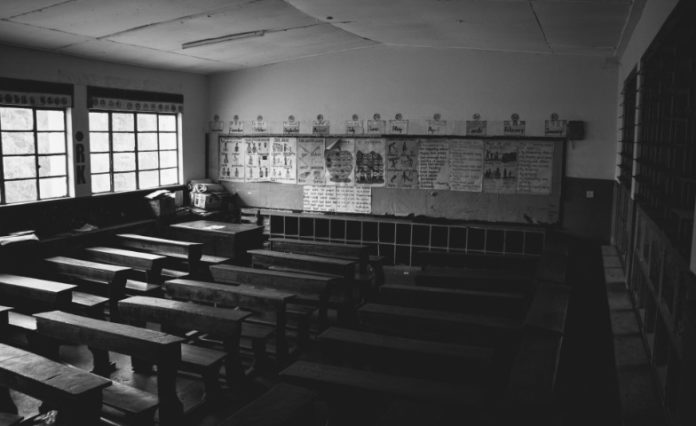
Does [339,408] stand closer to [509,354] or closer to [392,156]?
[509,354]

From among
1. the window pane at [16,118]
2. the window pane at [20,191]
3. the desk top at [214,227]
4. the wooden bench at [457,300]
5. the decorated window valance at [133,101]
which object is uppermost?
the decorated window valance at [133,101]

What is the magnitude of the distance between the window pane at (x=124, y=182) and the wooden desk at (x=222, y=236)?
2.51 ft

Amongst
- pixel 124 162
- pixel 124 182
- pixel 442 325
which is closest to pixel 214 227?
pixel 124 182

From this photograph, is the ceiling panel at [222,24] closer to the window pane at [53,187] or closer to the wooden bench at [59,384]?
the window pane at [53,187]

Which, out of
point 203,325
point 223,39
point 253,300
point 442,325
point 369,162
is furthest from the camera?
point 369,162

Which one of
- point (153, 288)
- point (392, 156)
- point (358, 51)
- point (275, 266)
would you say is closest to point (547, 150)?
point (392, 156)

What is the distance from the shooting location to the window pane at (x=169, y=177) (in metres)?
8.31

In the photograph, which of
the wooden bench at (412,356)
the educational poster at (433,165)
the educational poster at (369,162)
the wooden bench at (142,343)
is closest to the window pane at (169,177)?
the educational poster at (369,162)

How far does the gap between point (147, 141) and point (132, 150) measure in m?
0.32

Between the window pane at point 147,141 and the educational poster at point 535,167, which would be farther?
the window pane at point 147,141

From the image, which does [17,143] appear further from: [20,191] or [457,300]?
[457,300]

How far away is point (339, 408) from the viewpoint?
3115mm

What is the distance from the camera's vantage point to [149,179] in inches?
317

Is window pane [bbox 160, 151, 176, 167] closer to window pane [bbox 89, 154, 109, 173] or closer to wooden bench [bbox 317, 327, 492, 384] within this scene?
window pane [bbox 89, 154, 109, 173]
